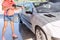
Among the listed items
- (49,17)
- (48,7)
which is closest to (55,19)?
(49,17)

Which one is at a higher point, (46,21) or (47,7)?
(47,7)

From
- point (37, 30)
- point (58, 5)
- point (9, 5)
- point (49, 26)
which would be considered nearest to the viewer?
point (49, 26)

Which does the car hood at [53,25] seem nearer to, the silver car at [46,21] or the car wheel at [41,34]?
the silver car at [46,21]

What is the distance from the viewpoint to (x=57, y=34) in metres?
4.18

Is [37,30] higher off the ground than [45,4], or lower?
lower

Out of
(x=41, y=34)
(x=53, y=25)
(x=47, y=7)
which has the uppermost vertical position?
(x=47, y=7)

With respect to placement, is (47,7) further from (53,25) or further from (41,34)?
(53,25)

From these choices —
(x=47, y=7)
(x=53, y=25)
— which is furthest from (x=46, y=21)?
(x=47, y=7)

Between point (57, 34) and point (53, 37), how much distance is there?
0.37ft

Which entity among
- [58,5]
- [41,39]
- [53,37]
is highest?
[58,5]

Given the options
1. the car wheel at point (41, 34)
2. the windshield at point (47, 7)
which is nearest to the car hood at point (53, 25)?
the car wheel at point (41, 34)

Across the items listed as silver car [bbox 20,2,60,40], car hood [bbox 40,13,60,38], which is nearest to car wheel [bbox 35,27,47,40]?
silver car [bbox 20,2,60,40]

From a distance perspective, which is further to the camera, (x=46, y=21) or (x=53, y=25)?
(x=46, y=21)

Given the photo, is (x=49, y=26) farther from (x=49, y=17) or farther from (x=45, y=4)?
(x=45, y=4)
